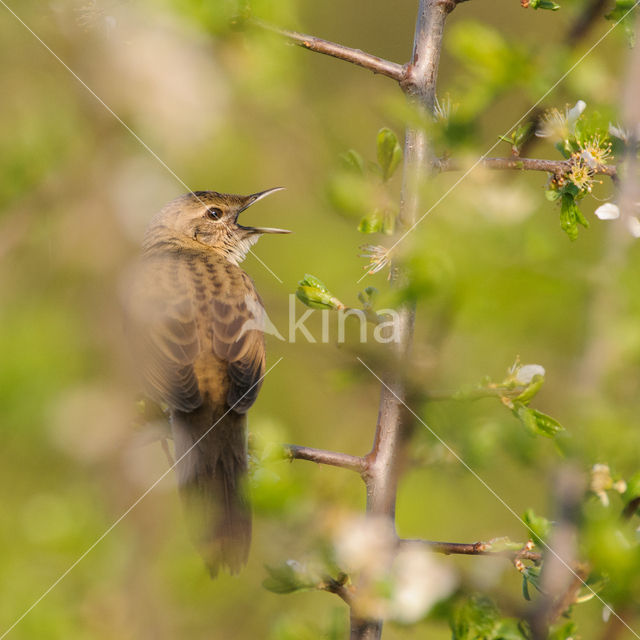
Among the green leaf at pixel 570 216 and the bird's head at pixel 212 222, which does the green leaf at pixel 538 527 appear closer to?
the green leaf at pixel 570 216

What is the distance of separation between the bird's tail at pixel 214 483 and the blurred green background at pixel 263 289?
0.28 feet

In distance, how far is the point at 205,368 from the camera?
12.7 ft

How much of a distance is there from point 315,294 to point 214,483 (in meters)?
1.30

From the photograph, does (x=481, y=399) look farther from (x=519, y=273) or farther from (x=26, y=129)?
(x=26, y=129)

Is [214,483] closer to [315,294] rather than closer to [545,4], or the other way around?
[315,294]

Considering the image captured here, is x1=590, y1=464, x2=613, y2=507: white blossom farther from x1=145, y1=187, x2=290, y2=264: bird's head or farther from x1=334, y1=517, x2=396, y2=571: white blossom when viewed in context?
x1=145, y1=187, x2=290, y2=264: bird's head

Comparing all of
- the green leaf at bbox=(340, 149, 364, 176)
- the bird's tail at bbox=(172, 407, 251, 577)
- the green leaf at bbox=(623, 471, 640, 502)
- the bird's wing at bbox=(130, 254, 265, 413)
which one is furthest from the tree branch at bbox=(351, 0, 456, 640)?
the bird's wing at bbox=(130, 254, 265, 413)

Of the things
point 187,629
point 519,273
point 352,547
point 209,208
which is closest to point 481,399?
point 352,547

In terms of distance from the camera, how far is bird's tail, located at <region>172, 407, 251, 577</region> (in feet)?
9.60

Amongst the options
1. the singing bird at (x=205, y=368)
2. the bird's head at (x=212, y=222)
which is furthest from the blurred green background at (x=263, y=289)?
the bird's head at (x=212, y=222)

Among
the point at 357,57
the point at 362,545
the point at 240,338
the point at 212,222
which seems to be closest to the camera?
the point at 362,545

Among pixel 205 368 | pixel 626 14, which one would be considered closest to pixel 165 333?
pixel 205 368

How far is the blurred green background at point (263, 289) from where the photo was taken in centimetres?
135

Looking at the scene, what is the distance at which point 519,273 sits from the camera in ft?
4.15
